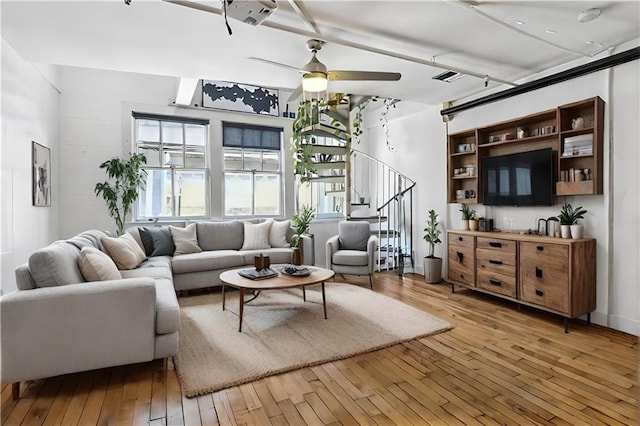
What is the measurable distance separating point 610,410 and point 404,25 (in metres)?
3.03

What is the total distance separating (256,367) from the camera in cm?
246

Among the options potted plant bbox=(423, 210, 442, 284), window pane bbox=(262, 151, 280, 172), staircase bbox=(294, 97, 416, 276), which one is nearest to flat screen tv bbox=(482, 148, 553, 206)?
potted plant bbox=(423, 210, 442, 284)

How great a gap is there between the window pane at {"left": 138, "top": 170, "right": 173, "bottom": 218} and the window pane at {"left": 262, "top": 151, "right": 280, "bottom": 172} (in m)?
1.66

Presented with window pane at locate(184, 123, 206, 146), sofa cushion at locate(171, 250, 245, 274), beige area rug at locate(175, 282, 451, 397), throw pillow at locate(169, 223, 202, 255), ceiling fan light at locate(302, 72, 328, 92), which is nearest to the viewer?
beige area rug at locate(175, 282, 451, 397)

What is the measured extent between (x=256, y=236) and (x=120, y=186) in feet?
7.07

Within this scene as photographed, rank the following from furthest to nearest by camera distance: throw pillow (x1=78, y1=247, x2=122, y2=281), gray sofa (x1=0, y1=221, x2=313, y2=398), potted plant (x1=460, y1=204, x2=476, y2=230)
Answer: potted plant (x1=460, y1=204, x2=476, y2=230)
throw pillow (x1=78, y1=247, x2=122, y2=281)
gray sofa (x1=0, y1=221, x2=313, y2=398)

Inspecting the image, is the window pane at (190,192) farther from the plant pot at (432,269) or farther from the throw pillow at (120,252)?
the plant pot at (432,269)

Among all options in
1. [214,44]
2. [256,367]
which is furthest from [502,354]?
[214,44]

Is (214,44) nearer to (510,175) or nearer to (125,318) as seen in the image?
(125,318)

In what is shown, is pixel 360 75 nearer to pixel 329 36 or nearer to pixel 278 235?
pixel 329 36

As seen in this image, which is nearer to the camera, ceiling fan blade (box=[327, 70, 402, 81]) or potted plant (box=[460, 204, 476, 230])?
ceiling fan blade (box=[327, 70, 402, 81])

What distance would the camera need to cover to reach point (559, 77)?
346 cm

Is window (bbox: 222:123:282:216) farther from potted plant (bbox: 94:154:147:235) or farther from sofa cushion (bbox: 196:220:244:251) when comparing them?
potted plant (bbox: 94:154:147:235)

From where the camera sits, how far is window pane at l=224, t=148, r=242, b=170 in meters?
5.89
